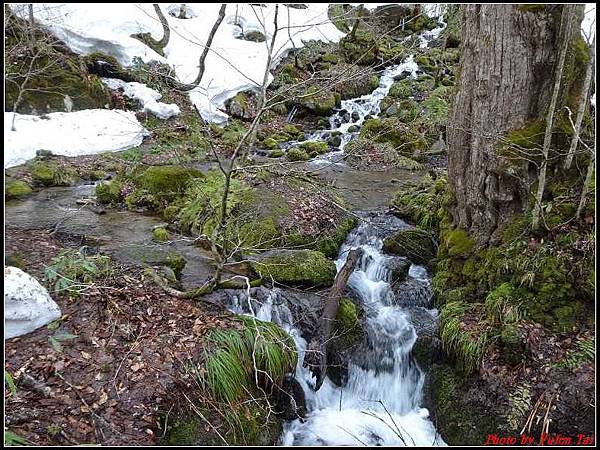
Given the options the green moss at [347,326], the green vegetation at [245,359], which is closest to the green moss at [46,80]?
the green vegetation at [245,359]

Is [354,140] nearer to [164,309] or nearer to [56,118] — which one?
[56,118]

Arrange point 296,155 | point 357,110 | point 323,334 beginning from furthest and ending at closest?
point 357,110 < point 296,155 < point 323,334

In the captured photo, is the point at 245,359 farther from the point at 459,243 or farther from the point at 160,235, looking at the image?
the point at 459,243

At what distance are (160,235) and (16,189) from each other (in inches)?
141

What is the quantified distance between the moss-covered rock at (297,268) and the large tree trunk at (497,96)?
2086mm

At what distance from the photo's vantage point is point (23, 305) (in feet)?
12.4

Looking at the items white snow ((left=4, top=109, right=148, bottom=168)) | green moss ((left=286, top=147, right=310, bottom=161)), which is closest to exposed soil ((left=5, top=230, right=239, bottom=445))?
white snow ((left=4, top=109, right=148, bottom=168))

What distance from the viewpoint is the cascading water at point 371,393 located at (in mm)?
4562

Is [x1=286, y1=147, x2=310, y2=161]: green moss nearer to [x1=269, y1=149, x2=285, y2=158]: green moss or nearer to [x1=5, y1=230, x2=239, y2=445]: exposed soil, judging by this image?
[x1=269, y1=149, x2=285, y2=158]: green moss

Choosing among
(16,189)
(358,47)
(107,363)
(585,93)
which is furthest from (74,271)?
(358,47)

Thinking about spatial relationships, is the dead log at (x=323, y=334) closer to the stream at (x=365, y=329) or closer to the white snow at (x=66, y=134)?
the stream at (x=365, y=329)

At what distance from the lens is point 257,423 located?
13.1ft

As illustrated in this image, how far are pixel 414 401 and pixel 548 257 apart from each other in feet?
7.23

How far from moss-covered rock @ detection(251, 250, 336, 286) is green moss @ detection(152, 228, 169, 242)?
5.18 ft
